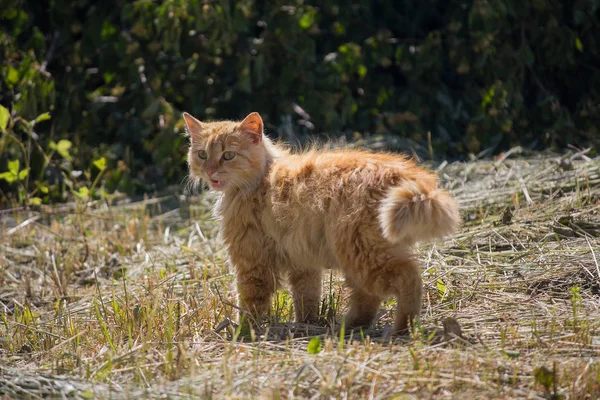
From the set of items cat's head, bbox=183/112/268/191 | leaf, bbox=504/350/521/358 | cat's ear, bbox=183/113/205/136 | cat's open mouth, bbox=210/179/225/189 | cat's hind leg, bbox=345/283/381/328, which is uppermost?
cat's ear, bbox=183/113/205/136

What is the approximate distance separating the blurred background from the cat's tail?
360cm

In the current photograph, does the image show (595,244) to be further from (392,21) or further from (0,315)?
(392,21)

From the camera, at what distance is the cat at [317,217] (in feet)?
9.86

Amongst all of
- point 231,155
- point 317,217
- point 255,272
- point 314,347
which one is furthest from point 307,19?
point 314,347

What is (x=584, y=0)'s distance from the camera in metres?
6.71

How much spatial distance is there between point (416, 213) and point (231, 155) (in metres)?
1.28

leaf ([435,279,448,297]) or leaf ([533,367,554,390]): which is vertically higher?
A: leaf ([533,367,554,390])

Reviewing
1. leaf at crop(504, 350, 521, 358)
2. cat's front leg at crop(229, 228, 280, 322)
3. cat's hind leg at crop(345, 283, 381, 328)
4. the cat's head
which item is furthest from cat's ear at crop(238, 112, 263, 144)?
leaf at crop(504, 350, 521, 358)

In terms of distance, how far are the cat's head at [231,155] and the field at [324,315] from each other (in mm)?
612

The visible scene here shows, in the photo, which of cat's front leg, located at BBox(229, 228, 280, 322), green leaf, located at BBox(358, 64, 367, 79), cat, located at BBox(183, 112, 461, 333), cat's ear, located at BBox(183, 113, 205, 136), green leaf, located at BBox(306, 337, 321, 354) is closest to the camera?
green leaf, located at BBox(306, 337, 321, 354)

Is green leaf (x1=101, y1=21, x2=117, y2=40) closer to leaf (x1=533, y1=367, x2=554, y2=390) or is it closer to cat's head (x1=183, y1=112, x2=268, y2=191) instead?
cat's head (x1=183, y1=112, x2=268, y2=191)

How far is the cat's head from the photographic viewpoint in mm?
3777

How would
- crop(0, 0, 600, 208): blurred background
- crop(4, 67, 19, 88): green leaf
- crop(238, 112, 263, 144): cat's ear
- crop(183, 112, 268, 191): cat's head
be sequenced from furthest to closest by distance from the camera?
crop(0, 0, 600, 208): blurred background, crop(4, 67, 19, 88): green leaf, crop(238, 112, 263, 144): cat's ear, crop(183, 112, 268, 191): cat's head

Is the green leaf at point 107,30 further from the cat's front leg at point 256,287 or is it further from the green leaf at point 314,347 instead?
the green leaf at point 314,347
